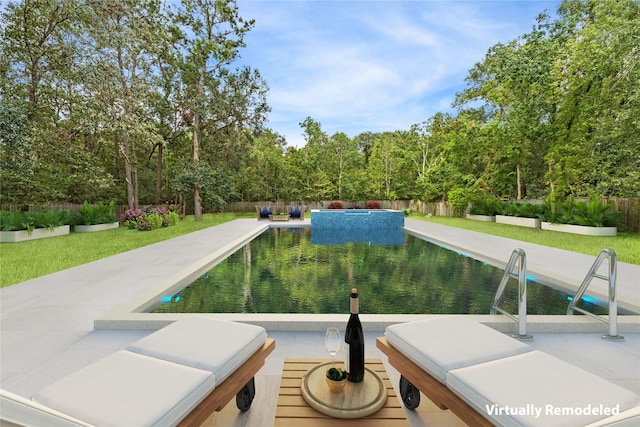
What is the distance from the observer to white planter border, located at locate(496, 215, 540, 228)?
46.1ft

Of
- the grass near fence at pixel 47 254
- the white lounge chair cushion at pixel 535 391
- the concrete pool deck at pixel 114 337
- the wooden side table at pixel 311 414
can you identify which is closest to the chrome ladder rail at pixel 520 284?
the concrete pool deck at pixel 114 337

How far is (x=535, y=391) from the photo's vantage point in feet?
4.69

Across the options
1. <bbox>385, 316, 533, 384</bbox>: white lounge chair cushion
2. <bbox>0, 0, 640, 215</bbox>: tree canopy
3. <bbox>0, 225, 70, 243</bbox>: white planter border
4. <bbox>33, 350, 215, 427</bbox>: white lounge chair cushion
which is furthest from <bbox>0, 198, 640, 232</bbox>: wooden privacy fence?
<bbox>33, 350, 215, 427</bbox>: white lounge chair cushion

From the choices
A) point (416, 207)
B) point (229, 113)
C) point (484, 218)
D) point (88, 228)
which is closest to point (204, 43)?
point (229, 113)

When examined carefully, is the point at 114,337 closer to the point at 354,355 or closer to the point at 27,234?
the point at 354,355

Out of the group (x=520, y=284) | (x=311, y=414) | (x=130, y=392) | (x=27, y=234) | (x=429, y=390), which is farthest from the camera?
(x=27, y=234)

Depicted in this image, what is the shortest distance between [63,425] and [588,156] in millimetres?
18848

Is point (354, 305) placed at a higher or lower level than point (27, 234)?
higher

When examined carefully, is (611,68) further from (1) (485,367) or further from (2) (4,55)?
(2) (4,55)

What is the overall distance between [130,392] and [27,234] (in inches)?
484

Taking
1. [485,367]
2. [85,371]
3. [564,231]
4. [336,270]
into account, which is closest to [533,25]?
[564,231]

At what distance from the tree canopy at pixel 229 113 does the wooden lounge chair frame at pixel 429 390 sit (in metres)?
12.6

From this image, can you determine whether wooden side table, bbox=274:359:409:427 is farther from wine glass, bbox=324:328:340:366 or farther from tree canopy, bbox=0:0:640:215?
tree canopy, bbox=0:0:640:215

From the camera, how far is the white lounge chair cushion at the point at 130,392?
128cm
